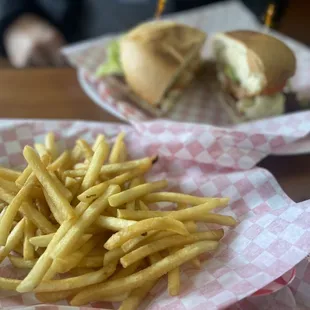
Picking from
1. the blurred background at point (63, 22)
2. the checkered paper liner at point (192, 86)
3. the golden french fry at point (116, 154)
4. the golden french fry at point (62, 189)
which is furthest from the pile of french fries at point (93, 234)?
the blurred background at point (63, 22)

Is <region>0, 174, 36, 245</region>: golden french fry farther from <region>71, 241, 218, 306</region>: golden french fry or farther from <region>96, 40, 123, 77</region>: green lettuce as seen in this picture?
<region>96, 40, 123, 77</region>: green lettuce

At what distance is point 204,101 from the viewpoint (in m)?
2.19

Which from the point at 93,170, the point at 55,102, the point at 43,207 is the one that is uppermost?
the point at 93,170

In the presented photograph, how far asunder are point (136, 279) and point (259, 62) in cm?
121

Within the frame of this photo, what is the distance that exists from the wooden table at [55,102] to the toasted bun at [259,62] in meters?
0.42

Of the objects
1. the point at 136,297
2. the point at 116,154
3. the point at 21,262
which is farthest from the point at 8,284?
the point at 116,154

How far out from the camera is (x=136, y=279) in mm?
1062

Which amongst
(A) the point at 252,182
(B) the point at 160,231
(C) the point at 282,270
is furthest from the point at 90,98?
(C) the point at 282,270

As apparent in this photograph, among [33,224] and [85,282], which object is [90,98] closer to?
[33,224]

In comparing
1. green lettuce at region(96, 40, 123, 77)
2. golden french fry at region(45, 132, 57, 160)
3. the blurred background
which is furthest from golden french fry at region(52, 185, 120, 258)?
the blurred background

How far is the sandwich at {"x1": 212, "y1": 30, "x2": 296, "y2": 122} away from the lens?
1941mm

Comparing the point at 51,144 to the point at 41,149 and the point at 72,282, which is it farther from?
the point at 72,282

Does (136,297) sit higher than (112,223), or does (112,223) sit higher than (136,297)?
(112,223)

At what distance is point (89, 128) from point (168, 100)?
537 millimetres
